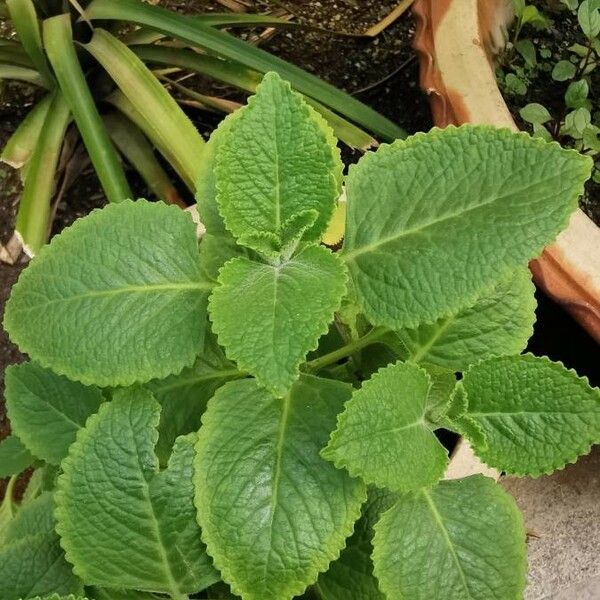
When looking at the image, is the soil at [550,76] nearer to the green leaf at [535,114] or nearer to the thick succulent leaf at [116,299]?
the green leaf at [535,114]

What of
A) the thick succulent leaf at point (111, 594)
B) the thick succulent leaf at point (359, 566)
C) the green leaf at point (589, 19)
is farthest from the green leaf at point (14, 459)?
the green leaf at point (589, 19)

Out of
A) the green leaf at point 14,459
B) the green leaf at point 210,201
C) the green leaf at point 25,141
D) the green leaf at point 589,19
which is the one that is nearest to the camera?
the green leaf at point 210,201

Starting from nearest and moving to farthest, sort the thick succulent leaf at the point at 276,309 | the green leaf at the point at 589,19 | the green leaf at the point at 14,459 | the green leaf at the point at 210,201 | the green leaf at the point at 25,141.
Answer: the thick succulent leaf at the point at 276,309 → the green leaf at the point at 210,201 → the green leaf at the point at 14,459 → the green leaf at the point at 589,19 → the green leaf at the point at 25,141

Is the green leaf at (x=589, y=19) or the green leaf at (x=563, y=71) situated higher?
the green leaf at (x=589, y=19)

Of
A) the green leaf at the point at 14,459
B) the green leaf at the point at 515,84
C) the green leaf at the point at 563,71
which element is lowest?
the green leaf at the point at 14,459

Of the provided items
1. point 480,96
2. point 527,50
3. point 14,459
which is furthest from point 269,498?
point 527,50

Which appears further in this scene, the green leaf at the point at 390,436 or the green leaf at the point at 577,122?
the green leaf at the point at 577,122

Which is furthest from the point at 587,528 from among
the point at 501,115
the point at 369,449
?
the point at 369,449
